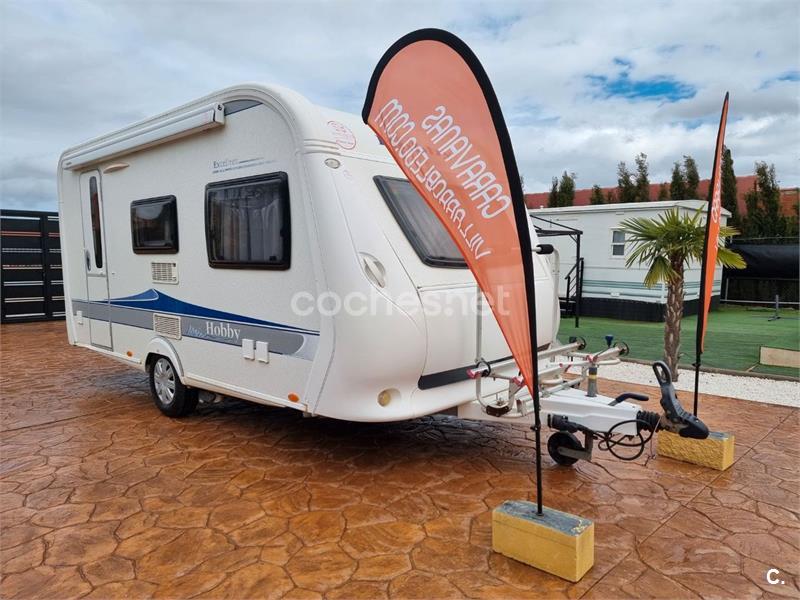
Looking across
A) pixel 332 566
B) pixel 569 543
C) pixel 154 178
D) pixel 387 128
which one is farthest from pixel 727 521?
pixel 154 178

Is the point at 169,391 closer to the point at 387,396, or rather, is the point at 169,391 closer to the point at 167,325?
the point at 167,325

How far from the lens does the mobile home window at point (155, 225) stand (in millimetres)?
5004

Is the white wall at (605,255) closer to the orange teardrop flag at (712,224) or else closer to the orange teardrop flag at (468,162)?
the orange teardrop flag at (712,224)

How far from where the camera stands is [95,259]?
241 inches

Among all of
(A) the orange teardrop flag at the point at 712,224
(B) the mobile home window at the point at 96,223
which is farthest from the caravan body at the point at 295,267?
(A) the orange teardrop flag at the point at 712,224

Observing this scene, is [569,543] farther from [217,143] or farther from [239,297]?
[217,143]

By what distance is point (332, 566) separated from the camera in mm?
2977

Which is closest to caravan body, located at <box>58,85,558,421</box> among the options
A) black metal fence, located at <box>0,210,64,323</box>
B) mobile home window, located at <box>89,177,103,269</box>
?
mobile home window, located at <box>89,177,103,269</box>

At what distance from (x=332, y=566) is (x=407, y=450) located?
167 cm

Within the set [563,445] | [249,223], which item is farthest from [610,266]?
[249,223]

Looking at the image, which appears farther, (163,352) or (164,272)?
(163,352)

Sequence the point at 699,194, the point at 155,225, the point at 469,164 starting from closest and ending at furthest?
the point at 469,164, the point at 155,225, the point at 699,194

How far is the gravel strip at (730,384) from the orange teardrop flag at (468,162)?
4614mm

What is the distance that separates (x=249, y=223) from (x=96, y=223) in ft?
8.91
